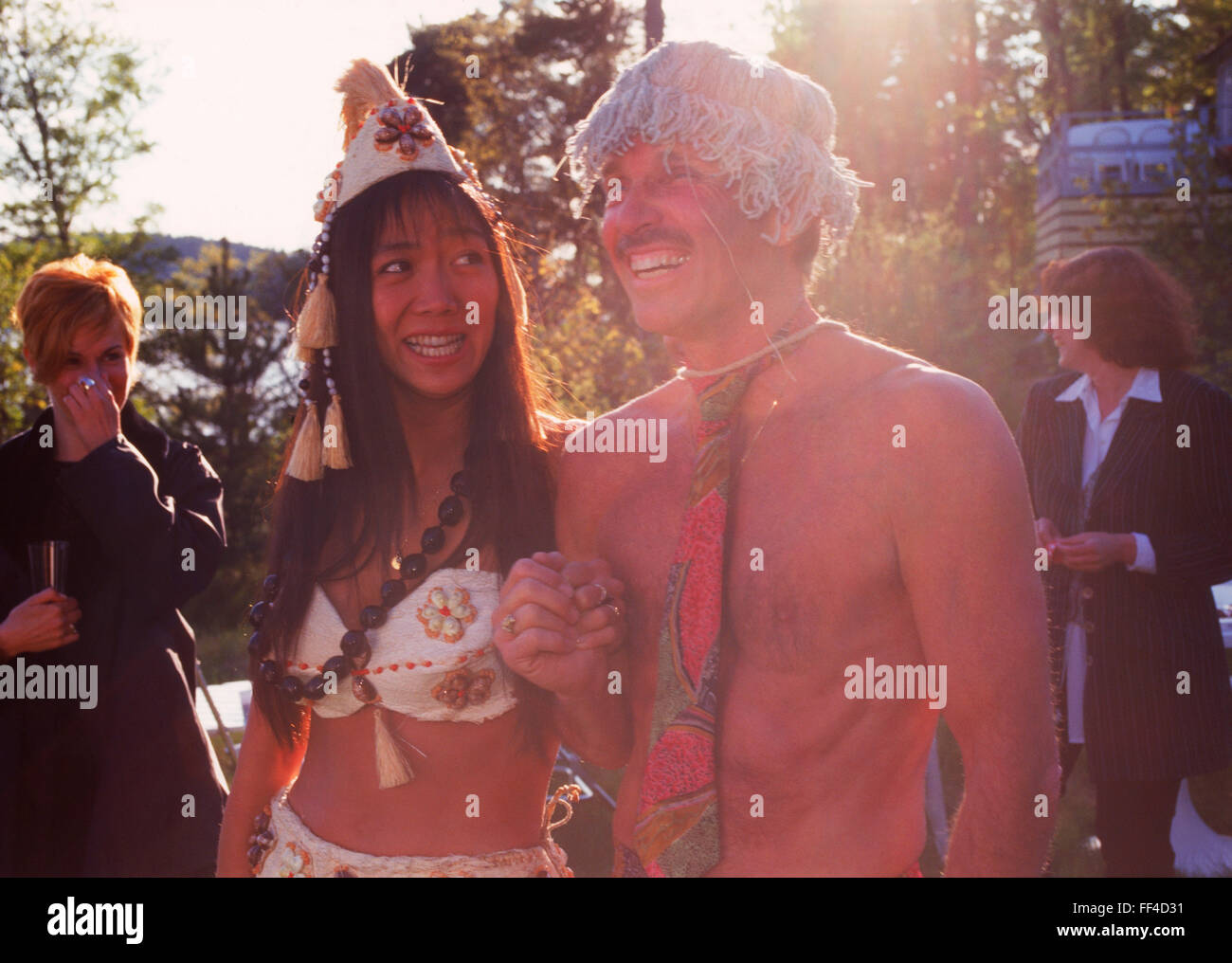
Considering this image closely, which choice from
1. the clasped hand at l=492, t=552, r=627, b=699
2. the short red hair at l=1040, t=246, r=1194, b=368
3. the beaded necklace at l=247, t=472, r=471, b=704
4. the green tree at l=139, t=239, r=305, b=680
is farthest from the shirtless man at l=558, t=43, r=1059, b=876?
the green tree at l=139, t=239, r=305, b=680

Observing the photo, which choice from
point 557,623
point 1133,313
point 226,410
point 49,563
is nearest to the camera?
point 557,623

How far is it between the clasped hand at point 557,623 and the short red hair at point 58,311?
214 centimetres

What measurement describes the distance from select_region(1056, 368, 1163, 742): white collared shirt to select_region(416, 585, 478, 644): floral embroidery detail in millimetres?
2903

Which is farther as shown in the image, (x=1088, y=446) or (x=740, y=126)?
(x=1088, y=446)

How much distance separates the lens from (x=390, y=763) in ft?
8.28

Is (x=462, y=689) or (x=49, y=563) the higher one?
(x=49, y=563)

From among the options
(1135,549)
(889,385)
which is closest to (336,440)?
(889,385)

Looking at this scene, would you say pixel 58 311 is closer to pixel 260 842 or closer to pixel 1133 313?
pixel 260 842

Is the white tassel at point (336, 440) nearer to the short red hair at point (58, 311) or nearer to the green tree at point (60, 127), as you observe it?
the short red hair at point (58, 311)

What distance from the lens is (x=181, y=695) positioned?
3594 millimetres

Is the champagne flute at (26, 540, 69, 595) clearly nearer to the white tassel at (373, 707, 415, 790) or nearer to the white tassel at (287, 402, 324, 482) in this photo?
the white tassel at (287, 402, 324, 482)

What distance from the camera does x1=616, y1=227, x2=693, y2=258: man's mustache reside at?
2322mm

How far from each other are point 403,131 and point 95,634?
5.93ft
